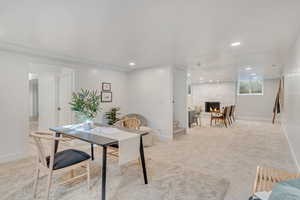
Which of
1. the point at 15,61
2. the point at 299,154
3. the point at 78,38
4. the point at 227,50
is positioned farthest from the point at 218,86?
the point at 15,61

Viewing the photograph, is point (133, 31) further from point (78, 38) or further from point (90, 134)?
point (90, 134)

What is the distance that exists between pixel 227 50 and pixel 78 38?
2.99m

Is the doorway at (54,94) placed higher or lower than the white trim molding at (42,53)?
lower

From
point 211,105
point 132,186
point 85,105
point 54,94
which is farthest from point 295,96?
point 211,105

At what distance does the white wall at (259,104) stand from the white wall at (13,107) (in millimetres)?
9999

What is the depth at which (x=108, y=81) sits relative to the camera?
5.04m

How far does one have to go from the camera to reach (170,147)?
4.03 meters

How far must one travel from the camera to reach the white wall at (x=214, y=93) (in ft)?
31.7

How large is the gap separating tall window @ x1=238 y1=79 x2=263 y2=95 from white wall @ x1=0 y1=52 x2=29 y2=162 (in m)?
10.1

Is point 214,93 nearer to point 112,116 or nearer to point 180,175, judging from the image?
point 112,116

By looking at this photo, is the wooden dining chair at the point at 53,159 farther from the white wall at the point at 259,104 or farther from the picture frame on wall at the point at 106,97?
the white wall at the point at 259,104

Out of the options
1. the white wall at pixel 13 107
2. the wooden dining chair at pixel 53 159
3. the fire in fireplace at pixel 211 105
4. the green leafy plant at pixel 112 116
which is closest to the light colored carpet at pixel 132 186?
the wooden dining chair at pixel 53 159

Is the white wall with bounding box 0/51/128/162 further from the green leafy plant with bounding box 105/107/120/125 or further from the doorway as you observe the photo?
the green leafy plant with bounding box 105/107/120/125

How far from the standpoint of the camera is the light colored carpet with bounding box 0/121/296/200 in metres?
2.04
